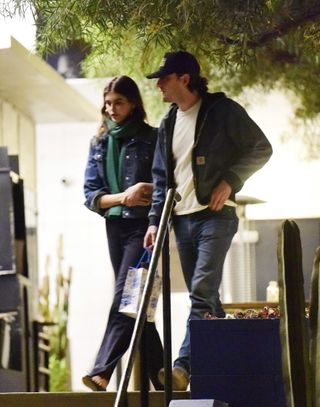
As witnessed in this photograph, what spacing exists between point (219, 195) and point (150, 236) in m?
0.38

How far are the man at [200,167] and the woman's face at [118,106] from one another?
0.85 feet

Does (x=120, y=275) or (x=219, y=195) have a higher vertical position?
(x=219, y=195)

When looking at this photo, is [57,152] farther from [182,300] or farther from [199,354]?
[199,354]

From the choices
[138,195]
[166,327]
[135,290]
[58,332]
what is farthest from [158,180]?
[58,332]

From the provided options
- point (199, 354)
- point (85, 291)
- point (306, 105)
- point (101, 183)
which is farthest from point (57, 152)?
point (199, 354)

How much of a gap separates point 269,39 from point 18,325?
4.48 metres

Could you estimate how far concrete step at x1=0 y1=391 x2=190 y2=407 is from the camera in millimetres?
5641

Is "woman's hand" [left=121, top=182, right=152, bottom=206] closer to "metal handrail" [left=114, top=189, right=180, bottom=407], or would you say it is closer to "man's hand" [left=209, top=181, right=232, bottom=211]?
"man's hand" [left=209, top=181, right=232, bottom=211]

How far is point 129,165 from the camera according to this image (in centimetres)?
627

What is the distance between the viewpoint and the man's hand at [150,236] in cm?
584

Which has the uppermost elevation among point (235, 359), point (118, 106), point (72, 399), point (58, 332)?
point (118, 106)

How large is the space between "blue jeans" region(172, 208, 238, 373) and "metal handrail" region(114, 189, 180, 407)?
333mm

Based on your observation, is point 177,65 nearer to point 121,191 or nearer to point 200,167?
point 200,167

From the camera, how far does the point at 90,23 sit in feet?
19.9
